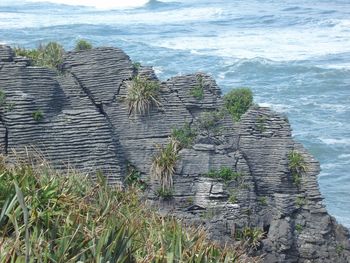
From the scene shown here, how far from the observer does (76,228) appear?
9141 mm

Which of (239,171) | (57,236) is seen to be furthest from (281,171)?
(57,236)

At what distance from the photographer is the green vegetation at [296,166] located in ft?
57.6

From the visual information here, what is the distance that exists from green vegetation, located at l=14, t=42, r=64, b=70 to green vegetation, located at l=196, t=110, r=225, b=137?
11.2ft

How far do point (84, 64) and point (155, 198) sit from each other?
3606mm

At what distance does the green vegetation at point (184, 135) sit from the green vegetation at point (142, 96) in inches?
28.9

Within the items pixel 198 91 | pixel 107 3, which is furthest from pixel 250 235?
pixel 107 3

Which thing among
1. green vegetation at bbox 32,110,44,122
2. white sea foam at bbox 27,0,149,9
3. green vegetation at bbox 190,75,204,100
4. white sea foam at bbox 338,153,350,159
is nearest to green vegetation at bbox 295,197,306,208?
green vegetation at bbox 190,75,204,100

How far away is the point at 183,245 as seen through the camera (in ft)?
31.9

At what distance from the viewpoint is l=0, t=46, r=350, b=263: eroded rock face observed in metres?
16.7

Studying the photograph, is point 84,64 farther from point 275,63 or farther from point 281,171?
point 275,63

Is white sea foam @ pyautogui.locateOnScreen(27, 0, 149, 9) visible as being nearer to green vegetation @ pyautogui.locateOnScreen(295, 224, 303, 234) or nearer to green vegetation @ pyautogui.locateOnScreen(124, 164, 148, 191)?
green vegetation @ pyautogui.locateOnScreen(124, 164, 148, 191)

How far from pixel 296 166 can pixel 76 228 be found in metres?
9.22

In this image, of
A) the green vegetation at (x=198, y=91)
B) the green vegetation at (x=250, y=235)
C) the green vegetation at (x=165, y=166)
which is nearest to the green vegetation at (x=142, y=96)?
the green vegetation at (x=198, y=91)

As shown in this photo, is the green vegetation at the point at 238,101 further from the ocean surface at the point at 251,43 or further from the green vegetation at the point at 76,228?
the ocean surface at the point at 251,43
